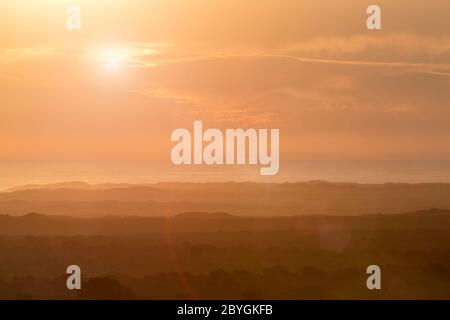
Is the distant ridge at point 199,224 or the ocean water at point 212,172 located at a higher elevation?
the ocean water at point 212,172

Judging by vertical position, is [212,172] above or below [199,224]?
above


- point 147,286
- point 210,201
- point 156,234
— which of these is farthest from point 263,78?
point 147,286

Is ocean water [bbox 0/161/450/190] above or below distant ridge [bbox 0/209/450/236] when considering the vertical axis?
above

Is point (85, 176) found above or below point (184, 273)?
above

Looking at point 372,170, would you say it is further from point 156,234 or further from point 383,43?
point 156,234

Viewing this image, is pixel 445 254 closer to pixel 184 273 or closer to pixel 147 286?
pixel 184 273

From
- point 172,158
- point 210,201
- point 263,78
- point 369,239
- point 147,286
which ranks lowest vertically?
point 147,286

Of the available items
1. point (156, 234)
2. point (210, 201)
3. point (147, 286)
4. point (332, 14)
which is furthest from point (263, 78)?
point (147, 286)
